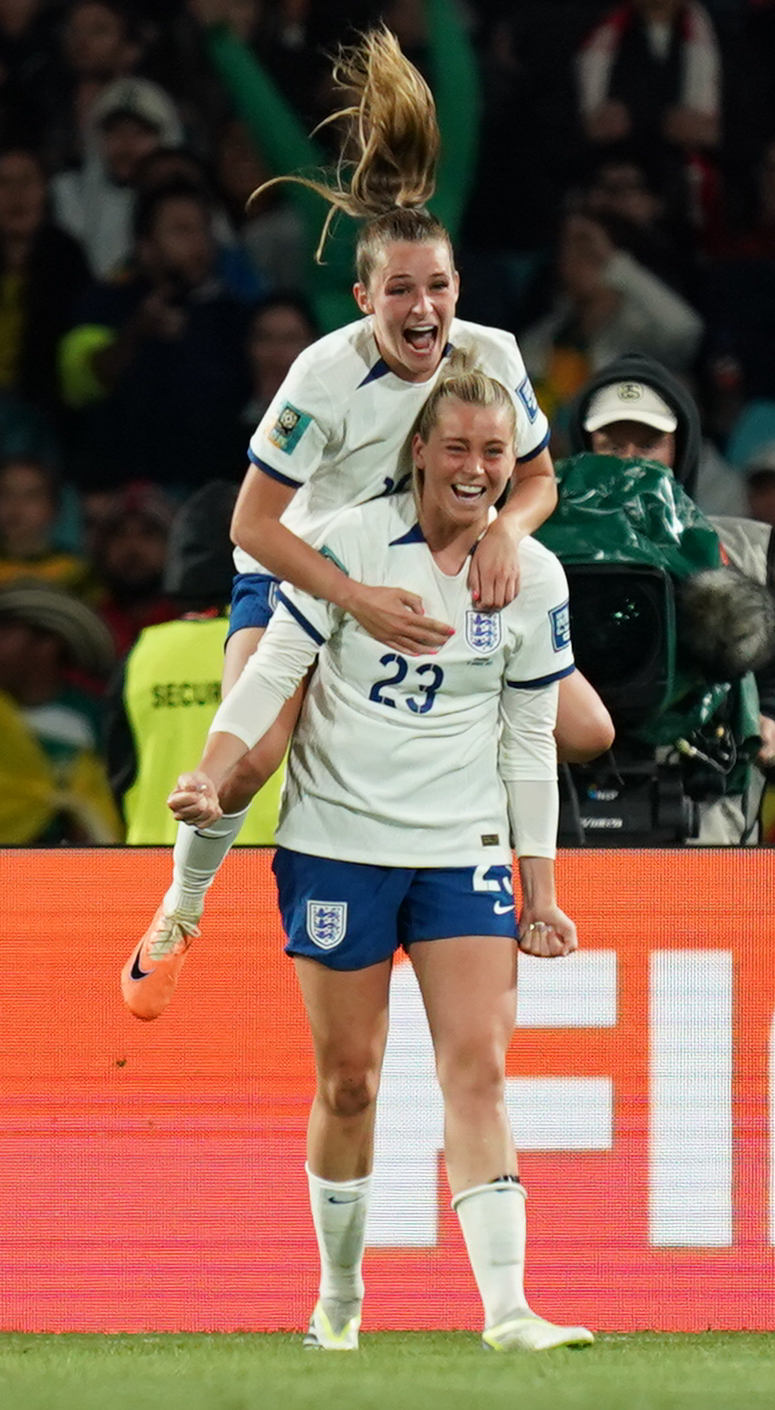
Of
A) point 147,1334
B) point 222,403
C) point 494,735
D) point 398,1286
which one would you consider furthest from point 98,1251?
point 222,403

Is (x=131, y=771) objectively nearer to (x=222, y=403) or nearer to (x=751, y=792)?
(x=751, y=792)

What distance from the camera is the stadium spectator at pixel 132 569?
772 centimetres

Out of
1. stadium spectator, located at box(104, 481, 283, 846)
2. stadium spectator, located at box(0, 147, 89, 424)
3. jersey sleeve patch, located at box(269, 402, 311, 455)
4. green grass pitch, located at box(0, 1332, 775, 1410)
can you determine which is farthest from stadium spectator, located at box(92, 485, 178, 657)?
green grass pitch, located at box(0, 1332, 775, 1410)

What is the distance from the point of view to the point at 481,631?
13.6ft

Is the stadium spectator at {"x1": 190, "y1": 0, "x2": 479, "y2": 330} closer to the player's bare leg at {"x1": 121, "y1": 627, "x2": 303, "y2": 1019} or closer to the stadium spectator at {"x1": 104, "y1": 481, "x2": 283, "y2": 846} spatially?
the stadium spectator at {"x1": 104, "y1": 481, "x2": 283, "y2": 846}

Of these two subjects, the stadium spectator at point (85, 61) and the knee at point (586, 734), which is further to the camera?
the stadium spectator at point (85, 61)

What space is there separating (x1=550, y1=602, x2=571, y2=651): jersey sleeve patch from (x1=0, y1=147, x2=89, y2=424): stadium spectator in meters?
4.70

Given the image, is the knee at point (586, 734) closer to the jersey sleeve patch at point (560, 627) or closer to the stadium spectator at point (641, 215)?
the jersey sleeve patch at point (560, 627)

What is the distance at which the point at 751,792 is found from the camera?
546cm

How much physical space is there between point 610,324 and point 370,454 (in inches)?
164

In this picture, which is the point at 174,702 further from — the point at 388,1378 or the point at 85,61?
the point at 85,61

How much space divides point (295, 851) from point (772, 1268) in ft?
4.46

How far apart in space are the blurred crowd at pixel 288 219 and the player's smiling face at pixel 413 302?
3.67 meters

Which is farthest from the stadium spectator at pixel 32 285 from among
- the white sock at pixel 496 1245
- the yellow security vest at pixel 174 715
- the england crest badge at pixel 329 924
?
the white sock at pixel 496 1245
